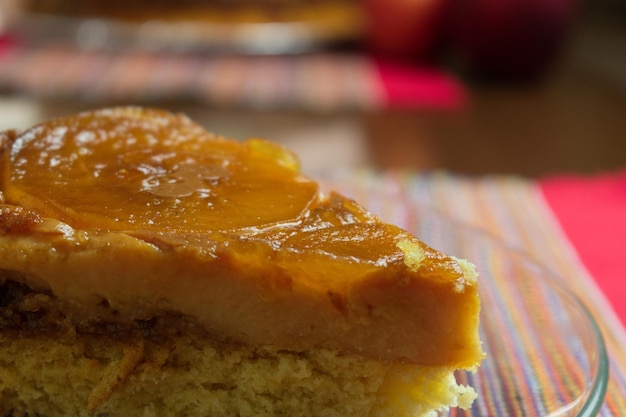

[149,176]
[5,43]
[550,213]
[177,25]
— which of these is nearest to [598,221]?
[550,213]

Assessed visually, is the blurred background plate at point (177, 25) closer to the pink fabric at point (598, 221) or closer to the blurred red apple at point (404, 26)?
the blurred red apple at point (404, 26)

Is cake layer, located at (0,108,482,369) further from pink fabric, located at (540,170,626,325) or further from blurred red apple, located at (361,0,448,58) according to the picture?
blurred red apple, located at (361,0,448,58)

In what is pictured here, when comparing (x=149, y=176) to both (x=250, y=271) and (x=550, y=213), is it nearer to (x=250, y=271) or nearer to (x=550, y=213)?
(x=250, y=271)

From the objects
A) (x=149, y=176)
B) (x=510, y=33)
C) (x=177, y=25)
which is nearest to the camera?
(x=149, y=176)

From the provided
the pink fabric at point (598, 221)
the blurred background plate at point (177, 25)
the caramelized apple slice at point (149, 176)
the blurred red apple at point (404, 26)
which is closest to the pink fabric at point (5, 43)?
the blurred background plate at point (177, 25)

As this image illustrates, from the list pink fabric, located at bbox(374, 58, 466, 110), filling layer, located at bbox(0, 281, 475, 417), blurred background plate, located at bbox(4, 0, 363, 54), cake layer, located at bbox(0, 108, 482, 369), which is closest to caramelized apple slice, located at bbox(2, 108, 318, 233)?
cake layer, located at bbox(0, 108, 482, 369)

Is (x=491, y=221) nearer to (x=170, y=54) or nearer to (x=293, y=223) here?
A: (x=293, y=223)
